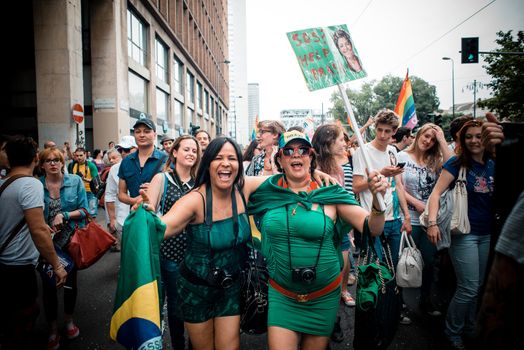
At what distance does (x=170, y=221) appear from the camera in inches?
95.8

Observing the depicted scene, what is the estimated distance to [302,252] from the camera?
2467 millimetres

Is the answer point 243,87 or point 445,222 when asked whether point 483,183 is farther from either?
point 243,87

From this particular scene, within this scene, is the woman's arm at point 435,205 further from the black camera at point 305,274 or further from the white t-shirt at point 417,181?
the black camera at point 305,274

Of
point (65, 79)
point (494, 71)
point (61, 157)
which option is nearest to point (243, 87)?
point (494, 71)

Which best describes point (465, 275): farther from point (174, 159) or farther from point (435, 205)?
point (174, 159)

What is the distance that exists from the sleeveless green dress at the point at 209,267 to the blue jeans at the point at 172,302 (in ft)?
1.95

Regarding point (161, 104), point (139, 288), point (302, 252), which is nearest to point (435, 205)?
point (302, 252)

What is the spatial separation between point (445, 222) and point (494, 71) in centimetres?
2847

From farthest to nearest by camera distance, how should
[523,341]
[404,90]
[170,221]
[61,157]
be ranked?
[404,90] < [61,157] < [170,221] < [523,341]

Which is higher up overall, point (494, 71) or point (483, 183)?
point (494, 71)

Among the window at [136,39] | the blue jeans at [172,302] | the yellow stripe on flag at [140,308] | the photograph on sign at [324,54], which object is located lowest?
the blue jeans at [172,302]

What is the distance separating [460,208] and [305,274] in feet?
6.59

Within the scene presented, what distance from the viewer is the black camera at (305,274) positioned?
7.88ft

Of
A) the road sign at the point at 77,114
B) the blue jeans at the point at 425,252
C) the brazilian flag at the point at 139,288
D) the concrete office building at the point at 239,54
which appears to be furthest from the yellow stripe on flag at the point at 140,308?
the concrete office building at the point at 239,54
